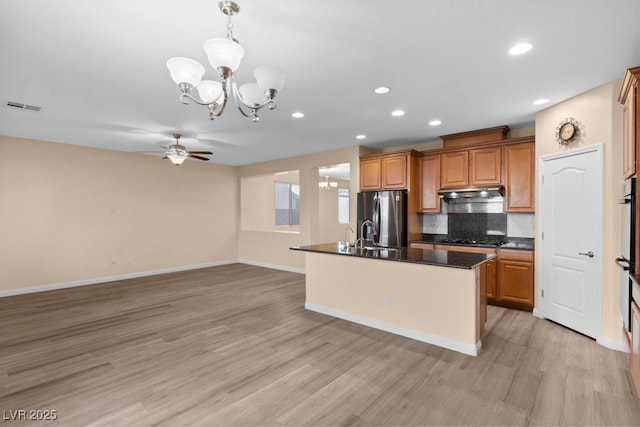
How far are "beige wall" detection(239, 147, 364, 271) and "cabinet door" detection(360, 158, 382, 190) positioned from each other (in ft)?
0.39

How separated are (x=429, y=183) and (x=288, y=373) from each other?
12.9ft

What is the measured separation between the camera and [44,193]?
552cm

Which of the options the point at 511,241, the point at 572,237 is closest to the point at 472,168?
the point at 511,241

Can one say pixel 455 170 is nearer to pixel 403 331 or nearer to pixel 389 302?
pixel 389 302

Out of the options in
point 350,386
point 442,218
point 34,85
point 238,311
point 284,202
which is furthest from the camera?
point 284,202

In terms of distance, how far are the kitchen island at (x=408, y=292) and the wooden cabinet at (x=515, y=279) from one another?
1130 millimetres

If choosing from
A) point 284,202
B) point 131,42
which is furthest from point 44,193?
point 284,202

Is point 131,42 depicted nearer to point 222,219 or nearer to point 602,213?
point 602,213

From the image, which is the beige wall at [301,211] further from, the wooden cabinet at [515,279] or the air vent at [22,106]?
the air vent at [22,106]

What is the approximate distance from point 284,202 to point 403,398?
842cm

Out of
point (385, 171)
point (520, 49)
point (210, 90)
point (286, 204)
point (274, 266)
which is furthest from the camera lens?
point (286, 204)

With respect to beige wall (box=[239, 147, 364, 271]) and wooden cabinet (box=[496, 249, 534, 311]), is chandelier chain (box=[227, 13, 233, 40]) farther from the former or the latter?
wooden cabinet (box=[496, 249, 534, 311])

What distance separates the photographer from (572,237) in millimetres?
3506

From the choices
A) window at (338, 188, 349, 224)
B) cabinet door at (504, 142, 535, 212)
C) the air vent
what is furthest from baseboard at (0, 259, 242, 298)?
cabinet door at (504, 142, 535, 212)
